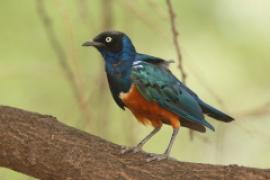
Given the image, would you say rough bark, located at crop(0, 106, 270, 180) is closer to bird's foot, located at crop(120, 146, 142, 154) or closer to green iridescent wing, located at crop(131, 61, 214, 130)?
bird's foot, located at crop(120, 146, 142, 154)

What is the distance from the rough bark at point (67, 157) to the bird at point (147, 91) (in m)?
0.21

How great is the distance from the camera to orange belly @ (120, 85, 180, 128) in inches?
181

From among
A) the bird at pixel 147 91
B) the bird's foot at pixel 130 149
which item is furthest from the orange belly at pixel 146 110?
the bird's foot at pixel 130 149

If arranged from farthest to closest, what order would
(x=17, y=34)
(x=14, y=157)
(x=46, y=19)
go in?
1. (x=17, y=34)
2. (x=46, y=19)
3. (x=14, y=157)

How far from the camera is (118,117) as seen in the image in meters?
7.59

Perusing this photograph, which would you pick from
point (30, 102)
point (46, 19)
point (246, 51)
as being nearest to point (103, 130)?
point (46, 19)

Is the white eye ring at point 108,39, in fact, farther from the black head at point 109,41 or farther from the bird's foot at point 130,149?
the bird's foot at point 130,149

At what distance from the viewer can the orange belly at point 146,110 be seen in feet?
15.1

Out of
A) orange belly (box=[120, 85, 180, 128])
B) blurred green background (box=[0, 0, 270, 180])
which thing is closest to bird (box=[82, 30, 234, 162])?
orange belly (box=[120, 85, 180, 128])

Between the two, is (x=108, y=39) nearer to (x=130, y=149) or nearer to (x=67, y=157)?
(x=130, y=149)

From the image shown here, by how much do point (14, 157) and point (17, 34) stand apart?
11.8 ft

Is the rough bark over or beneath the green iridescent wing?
beneath

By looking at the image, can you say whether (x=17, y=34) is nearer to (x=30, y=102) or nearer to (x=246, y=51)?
(x=30, y=102)

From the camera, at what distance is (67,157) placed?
435 centimetres
